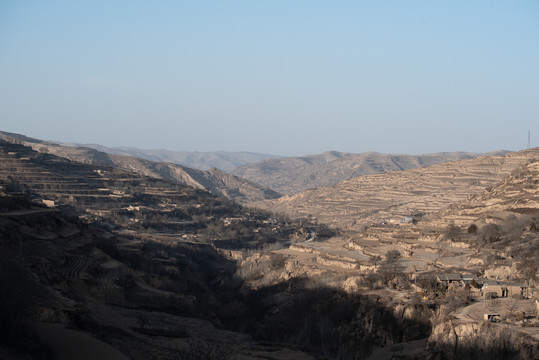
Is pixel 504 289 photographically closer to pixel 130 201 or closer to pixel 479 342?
pixel 479 342

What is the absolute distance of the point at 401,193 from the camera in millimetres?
101188

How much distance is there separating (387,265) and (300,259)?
445 inches

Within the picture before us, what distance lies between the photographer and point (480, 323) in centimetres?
2384

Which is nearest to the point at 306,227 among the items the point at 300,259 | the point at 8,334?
the point at 300,259

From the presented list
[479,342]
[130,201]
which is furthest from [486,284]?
[130,201]

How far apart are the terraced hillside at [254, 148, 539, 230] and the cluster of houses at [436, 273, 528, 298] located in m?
47.7

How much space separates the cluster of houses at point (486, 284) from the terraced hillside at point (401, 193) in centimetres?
4772

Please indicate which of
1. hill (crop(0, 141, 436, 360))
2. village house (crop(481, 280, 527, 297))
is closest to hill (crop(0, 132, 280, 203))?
hill (crop(0, 141, 436, 360))

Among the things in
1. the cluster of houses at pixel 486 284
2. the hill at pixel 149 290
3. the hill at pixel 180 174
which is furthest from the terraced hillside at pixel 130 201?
the hill at pixel 180 174

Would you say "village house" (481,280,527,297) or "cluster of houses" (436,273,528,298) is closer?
"village house" (481,280,527,297)

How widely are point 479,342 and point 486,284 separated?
767 cm

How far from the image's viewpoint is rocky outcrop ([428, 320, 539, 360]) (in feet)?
70.3

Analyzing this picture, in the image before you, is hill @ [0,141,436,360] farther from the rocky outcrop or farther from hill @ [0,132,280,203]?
hill @ [0,132,280,203]

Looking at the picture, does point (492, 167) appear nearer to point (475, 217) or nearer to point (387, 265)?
point (475, 217)
